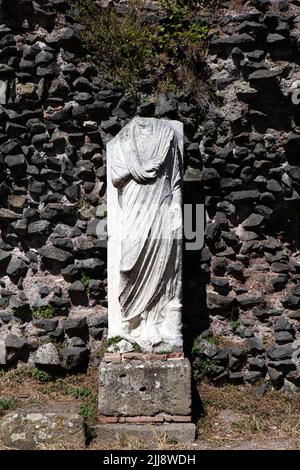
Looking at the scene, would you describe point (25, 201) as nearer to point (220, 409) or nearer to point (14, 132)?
point (14, 132)

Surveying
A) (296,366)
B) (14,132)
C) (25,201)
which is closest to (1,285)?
(25,201)

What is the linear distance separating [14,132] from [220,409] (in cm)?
336

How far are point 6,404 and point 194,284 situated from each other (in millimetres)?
2080

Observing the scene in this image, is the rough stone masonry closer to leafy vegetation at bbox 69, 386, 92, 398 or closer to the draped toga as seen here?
leafy vegetation at bbox 69, 386, 92, 398

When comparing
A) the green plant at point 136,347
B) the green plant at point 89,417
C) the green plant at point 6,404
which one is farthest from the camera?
the green plant at point 6,404

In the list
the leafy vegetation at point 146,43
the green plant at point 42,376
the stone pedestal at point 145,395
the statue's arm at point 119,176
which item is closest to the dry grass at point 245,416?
the stone pedestal at point 145,395

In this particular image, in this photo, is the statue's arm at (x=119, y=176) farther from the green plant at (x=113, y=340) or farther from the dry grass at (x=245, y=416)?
the dry grass at (x=245, y=416)

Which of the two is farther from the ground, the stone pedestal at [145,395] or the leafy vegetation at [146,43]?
the leafy vegetation at [146,43]

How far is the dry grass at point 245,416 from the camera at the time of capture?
19.2 feet

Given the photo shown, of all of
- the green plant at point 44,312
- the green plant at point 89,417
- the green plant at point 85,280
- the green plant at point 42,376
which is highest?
the green plant at point 85,280

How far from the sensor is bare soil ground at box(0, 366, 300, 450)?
18.7 feet

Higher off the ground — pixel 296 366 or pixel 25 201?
pixel 25 201

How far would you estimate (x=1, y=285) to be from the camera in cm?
716

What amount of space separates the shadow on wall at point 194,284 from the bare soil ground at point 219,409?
0.58 metres
